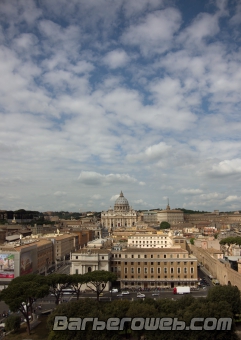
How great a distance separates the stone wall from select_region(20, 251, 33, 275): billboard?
34.5m

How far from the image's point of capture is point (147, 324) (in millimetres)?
28531

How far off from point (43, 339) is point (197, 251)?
57246mm

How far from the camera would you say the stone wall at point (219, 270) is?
48469 mm

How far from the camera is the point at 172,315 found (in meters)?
29.5

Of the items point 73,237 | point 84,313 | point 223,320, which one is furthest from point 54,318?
point 73,237

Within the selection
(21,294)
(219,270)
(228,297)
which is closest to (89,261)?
(21,294)

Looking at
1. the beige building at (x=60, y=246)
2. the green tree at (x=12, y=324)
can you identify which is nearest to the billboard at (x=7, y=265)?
the green tree at (x=12, y=324)

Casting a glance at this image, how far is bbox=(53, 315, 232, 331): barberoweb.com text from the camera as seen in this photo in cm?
2819

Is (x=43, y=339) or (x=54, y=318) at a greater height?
(x=54, y=318)

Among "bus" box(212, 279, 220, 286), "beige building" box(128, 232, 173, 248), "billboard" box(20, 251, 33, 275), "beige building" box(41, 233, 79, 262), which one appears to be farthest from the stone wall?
"beige building" box(41, 233, 79, 262)

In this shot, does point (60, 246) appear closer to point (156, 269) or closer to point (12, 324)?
point (156, 269)

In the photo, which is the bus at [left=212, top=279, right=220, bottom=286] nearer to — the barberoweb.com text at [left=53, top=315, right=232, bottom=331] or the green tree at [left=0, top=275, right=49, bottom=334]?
the barberoweb.com text at [left=53, top=315, right=232, bottom=331]

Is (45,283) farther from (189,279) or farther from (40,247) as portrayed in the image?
(40,247)

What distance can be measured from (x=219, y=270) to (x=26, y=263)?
34629 millimetres
